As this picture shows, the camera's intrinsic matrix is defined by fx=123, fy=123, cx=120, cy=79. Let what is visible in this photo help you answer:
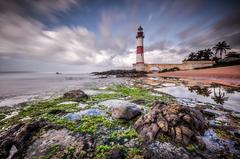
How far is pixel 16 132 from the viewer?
4285 mm

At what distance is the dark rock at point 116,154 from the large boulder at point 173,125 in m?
1.11

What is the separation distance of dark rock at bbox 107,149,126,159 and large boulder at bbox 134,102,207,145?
1.11m

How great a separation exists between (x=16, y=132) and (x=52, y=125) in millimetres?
1149

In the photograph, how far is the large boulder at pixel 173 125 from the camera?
3947mm

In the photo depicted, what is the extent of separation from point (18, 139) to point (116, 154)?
3217 millimetres

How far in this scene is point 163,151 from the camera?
3.55 m

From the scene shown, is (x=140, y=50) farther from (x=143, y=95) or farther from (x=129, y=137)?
(x=129, y=137)

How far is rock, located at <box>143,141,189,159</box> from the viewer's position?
11.1 feet

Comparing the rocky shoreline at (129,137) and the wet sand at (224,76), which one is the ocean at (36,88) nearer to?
the rocky shoreline at (129,137)

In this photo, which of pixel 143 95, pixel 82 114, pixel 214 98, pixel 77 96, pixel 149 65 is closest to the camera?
pixel 82 114

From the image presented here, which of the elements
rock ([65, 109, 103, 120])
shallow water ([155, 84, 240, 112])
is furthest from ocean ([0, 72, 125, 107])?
shallow water ([155, 84, 240, 112])

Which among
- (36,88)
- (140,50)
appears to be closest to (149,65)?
(140,50)

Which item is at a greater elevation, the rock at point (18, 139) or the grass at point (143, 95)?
the rock at point (18, 139)

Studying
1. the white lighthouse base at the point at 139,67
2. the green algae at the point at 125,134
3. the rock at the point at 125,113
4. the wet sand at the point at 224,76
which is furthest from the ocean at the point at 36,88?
the white lighthouse base at the point at 139,67
